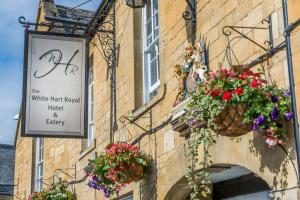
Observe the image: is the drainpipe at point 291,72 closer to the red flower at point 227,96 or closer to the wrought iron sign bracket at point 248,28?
the wrought iron sign bracket at point 248,28

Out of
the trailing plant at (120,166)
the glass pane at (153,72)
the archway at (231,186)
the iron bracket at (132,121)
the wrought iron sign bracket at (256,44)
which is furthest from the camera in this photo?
the glass pane at (153,72)

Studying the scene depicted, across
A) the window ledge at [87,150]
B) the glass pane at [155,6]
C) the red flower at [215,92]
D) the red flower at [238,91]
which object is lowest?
the red flower at [238,91]

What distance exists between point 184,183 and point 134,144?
1.76 metres

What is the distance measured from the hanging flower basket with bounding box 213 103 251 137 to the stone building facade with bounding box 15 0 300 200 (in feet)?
0.60

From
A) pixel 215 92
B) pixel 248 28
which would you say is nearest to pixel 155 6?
pixel 248 28

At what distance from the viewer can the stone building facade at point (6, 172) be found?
90.8ft

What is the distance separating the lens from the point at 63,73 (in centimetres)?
966

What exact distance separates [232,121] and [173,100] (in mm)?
2291

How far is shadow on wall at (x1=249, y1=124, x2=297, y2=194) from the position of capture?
4.90 m

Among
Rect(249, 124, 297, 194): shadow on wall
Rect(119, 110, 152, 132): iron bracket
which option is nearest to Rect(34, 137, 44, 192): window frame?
Rect(119, 110, 152, 132): iron bracket

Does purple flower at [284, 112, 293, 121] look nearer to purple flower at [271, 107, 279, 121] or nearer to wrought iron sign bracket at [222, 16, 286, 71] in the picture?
purple flower at [271, 107, 279, 121]

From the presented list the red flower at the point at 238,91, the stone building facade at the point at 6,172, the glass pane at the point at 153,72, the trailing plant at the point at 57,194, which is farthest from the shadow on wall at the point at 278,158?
the stone building facade at the point at 6,172

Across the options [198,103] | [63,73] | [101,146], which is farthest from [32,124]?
[198,103]

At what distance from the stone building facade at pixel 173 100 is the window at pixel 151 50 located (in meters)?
0.03
